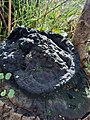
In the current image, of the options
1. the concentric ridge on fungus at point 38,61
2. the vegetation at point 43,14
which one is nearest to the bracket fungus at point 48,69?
the concentric ridge on fungus at point 38,61

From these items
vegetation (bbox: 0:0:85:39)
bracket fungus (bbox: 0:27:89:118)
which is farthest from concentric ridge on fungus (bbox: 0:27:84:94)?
vegetation (bbox: 0:0:85:39)

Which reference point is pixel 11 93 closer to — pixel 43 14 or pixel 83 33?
pixel 83 33

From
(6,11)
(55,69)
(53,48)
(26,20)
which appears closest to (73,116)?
(55,69)

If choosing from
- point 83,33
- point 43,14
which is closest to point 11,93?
point 83,33

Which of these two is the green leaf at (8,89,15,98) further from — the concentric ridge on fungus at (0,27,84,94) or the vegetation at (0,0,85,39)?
the vegetation at (0,0,85,39)

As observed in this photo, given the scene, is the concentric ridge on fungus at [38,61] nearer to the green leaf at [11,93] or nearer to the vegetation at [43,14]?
the green leaf at [11,93]

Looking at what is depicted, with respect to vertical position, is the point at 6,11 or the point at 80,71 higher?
the point at 6,11

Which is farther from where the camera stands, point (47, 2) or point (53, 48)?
point (47, 2)

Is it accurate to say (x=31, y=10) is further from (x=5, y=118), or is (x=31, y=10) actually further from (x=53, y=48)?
(x=5, y=118)
